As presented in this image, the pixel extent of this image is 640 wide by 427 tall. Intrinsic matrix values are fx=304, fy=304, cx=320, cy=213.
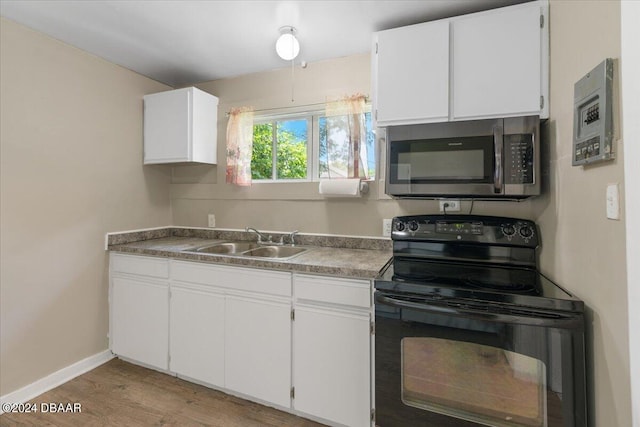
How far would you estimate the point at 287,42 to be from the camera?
1931 mm

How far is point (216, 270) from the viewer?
1937mm

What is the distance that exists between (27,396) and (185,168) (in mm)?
1946

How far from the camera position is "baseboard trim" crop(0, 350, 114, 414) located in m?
1.86

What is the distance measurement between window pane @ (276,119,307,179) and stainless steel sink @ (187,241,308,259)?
614 millimetres

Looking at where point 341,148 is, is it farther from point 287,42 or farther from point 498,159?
point 498,159

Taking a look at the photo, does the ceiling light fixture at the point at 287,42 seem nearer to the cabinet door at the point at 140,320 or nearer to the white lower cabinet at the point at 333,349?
the white lower cabinet at the point at 333,349

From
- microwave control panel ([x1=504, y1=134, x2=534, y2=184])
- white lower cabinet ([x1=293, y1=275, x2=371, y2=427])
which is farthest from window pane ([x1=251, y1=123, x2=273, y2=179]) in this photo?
microwave control panel ([x1=504, y1=134, x2=534, y2=184])

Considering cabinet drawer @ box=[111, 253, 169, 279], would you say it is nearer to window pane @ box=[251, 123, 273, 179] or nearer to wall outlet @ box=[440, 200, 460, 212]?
window pane @ box=[251, 123, 273, 179]

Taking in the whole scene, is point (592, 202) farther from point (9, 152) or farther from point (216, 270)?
point (9, 152)

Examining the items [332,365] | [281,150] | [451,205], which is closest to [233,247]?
[281,150]

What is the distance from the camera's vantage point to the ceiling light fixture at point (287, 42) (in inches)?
75.7

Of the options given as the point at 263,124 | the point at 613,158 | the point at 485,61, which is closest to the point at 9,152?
the point at 263,124

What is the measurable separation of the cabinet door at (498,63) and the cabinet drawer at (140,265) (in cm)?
210

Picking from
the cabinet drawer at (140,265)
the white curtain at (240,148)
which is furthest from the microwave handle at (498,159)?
the cabinet drawer at (140,265)
